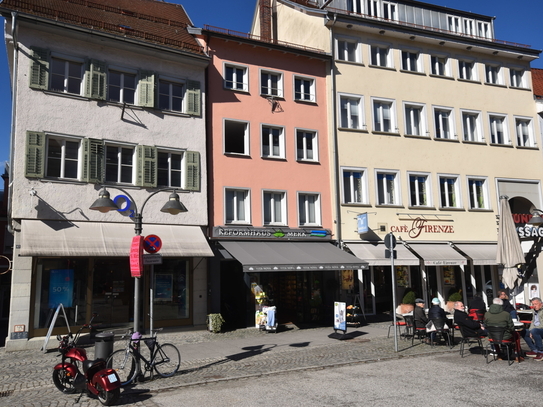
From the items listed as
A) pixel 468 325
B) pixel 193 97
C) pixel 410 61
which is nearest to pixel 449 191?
pixel 410 61

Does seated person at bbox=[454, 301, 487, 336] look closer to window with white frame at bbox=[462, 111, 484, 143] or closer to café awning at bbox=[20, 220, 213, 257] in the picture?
café awning at bbox=[20, 220, 213, 257]

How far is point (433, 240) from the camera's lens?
72.6 feet

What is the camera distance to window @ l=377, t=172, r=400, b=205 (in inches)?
867

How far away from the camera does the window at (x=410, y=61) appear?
2386 cm

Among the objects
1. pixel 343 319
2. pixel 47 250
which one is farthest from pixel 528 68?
pixel 47 250

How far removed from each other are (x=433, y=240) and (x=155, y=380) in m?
15.9

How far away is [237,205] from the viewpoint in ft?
63.4

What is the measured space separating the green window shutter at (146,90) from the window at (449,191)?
14.1 m

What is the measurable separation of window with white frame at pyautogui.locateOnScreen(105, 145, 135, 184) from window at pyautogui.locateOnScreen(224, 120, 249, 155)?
4243 mm

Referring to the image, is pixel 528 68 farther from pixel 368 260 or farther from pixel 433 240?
pixel 368 260

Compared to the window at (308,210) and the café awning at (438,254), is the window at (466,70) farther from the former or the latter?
the window at (308,210)

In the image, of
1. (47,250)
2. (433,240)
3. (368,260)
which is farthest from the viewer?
(433,240)

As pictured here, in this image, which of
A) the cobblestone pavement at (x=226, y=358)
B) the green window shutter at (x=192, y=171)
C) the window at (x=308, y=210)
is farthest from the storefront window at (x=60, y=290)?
the window at (x=308, y=210)

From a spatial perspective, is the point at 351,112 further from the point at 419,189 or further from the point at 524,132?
the point at 524,132
